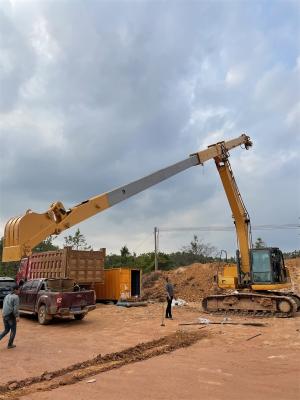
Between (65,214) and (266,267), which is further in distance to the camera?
(266,267)

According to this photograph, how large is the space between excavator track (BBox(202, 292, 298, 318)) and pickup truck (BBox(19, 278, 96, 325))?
6110mm

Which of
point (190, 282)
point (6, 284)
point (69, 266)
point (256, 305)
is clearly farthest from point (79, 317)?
point (190, 282)

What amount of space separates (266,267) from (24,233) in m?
10.2

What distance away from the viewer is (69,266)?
23391mm

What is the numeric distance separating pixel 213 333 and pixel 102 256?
12020 millimetres

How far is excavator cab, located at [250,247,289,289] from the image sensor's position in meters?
19.5

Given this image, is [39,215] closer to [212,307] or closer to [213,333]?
[213,333]

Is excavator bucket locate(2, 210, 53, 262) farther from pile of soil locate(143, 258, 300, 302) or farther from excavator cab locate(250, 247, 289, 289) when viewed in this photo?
pile of soil locate(143, 258, 300, 302)

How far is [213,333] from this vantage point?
14.3 meters

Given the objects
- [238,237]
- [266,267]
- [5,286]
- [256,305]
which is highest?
[238,237]

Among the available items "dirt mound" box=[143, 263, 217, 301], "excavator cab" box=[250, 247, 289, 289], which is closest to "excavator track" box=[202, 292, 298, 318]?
"excavator cab" box=[250, 247, 289, 289]

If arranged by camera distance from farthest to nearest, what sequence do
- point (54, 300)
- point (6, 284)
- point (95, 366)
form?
point (6, 284) < point (54, 300) < point (95, 366)

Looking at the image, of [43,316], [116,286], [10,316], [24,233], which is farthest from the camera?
[116,286]

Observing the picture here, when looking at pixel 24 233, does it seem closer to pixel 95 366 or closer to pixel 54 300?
pixel 54 300
